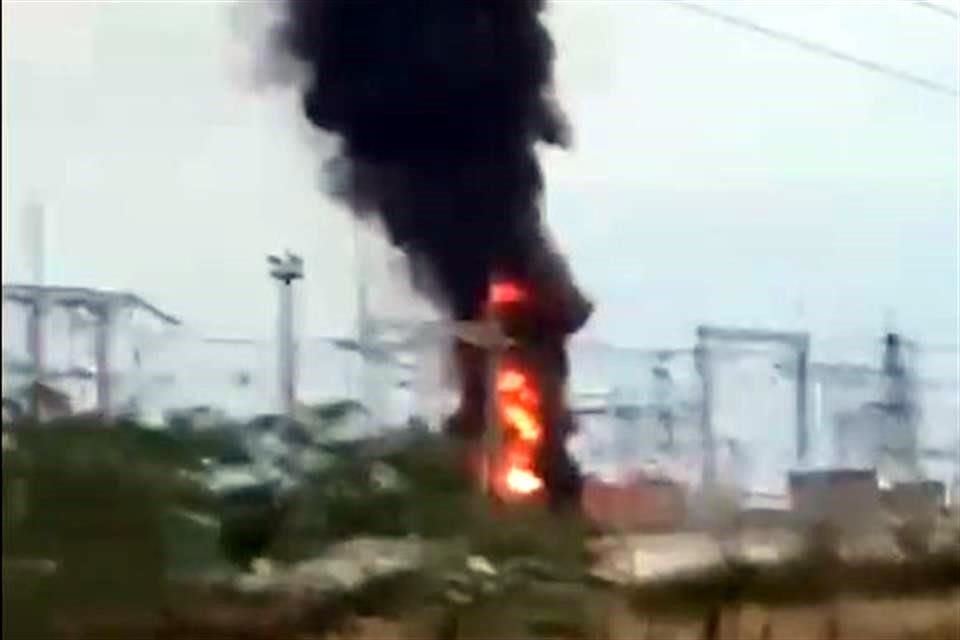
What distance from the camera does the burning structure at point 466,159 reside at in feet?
3.96

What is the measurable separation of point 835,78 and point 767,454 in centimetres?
25

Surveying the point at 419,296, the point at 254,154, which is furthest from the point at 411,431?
the point at 254,154

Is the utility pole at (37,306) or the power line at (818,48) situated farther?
the power line at (818,48)

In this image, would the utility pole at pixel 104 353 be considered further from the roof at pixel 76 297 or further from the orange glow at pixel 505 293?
the orange glow at pixel 505 293

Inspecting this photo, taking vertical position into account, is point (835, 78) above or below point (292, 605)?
above

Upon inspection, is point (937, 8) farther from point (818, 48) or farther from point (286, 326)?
point (286, 326)

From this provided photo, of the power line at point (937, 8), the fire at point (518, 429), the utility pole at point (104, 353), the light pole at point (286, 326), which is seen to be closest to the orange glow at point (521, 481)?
the fire at point (518, 429)

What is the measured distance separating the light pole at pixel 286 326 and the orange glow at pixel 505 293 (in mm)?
131

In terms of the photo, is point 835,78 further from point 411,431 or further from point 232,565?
point 232,565

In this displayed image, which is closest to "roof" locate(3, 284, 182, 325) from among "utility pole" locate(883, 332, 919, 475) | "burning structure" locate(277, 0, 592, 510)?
"burning structure" locate(277, 0, 592, 510)

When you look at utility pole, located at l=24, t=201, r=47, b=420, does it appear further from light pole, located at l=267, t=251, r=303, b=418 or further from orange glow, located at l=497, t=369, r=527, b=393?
orange glow, located at l=497, t=369, r=527, b=393

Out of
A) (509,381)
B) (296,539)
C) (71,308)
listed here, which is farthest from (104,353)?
(509,381)

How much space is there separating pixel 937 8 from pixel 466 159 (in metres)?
0.42

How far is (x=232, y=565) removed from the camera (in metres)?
1.13
